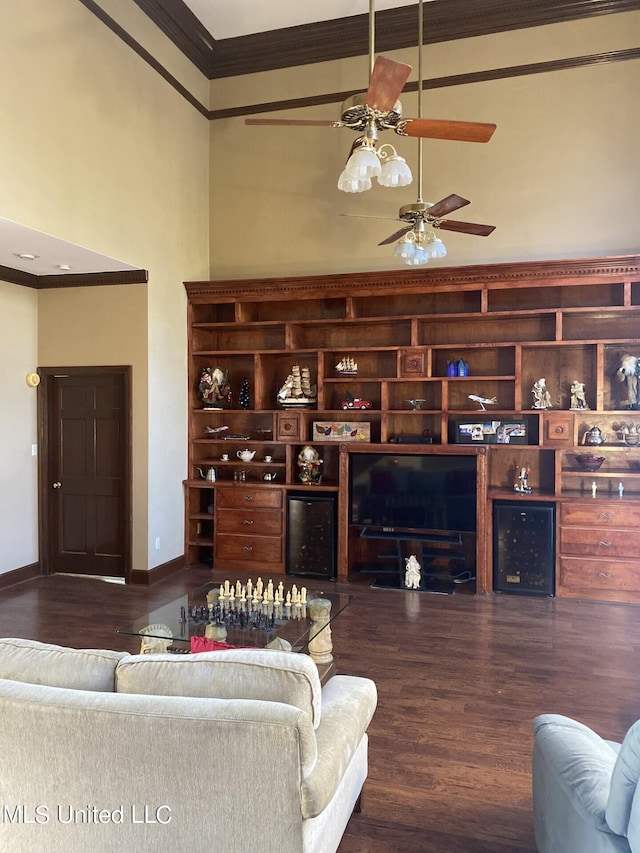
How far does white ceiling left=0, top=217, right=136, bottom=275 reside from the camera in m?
4.48

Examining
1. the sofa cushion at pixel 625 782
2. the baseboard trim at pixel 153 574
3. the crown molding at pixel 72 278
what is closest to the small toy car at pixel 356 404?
the crown molding at pixel 72 278

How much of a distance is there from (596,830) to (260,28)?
705 cm

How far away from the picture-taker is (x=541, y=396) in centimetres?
567

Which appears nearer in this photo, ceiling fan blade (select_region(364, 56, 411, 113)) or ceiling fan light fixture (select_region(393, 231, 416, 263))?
ceiling fan blade (select_region(364, 56, 411, 113))

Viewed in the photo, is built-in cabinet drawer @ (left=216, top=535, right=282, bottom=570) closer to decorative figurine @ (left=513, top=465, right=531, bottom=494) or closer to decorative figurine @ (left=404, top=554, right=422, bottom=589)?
decorative figurine @ (left=404, top=554, right=422, bottom=589)

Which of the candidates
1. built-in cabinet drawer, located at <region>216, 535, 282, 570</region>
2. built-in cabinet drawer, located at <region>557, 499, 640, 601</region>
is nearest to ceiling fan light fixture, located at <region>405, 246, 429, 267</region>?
built-in cabinet drawer, located at <region>557, 499, 640, 601</region>

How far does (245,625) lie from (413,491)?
2742 mm

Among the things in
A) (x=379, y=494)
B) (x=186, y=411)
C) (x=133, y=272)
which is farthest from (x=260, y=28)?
(x=379, y=494)

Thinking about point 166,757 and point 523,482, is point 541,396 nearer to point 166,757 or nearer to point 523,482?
point 523,482

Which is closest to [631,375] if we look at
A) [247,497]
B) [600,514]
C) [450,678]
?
[600,514]

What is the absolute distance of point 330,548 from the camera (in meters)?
5.95

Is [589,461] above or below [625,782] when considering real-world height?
above

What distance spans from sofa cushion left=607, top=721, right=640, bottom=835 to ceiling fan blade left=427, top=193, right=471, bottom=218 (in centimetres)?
319

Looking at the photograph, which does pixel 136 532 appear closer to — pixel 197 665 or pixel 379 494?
pixel 379 494
